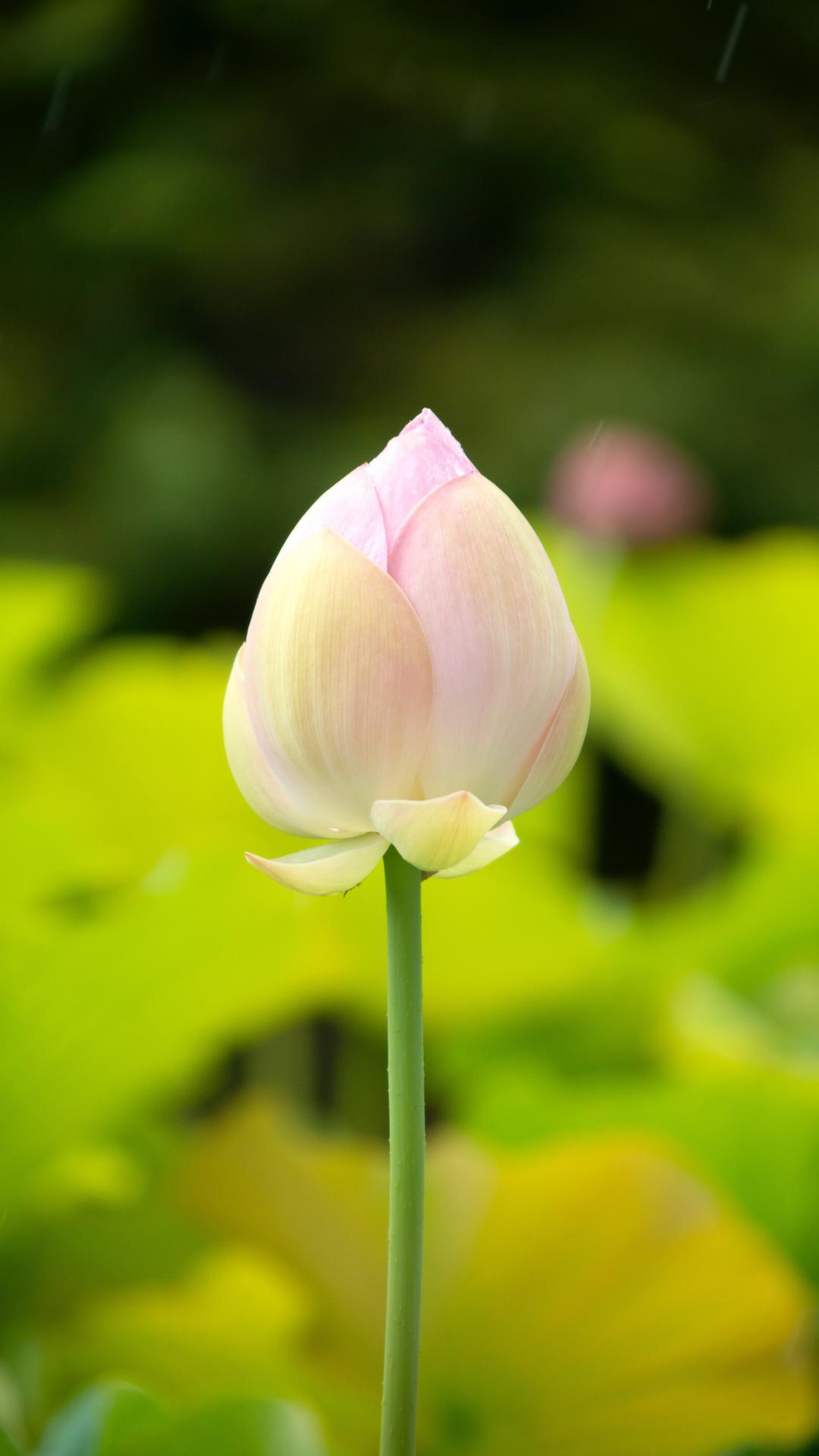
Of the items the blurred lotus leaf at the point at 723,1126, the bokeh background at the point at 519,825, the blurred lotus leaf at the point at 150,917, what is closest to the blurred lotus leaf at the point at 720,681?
the bokeh background at the point at 519,825

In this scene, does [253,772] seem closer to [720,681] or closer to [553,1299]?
[553,1299]

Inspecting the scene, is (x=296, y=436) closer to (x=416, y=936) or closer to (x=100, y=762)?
(x=100, y=762)

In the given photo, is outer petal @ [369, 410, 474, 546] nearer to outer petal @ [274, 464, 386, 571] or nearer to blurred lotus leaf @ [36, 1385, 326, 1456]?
outer petal @ [274, 464, 386, 571]

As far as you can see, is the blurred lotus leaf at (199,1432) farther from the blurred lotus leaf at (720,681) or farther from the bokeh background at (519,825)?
the blurred lotus leaf at (720,681)

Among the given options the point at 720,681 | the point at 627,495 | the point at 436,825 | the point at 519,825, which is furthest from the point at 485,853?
the point at 627,495

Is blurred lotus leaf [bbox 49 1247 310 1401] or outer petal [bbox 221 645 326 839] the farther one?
blurred lotus leaf [bbox 49 1247 310 1401]

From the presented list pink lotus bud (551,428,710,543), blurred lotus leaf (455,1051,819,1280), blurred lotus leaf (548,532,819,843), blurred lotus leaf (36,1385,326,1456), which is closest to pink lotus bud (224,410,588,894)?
blurred lotus leaf (36,1385,326,1456)
